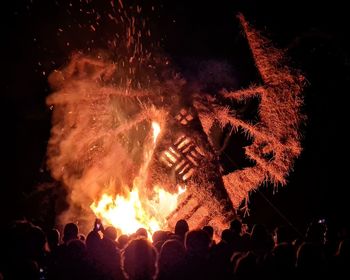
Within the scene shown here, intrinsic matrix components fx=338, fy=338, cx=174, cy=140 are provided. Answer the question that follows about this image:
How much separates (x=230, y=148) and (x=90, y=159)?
302cm

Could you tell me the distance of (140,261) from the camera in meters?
3.05

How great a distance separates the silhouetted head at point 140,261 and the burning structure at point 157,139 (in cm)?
253

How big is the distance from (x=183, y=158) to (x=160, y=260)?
9.01 ft

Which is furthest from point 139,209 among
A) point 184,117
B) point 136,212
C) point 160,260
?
point 160,260

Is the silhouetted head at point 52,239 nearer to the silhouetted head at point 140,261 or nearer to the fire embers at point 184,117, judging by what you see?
the silhouetted head at point 140,261

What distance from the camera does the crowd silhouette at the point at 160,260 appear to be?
309cm

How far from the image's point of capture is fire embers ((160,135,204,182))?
581 cm

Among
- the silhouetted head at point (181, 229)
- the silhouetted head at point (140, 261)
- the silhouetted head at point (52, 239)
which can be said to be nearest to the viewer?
the silhouetted head at point (140, 261)

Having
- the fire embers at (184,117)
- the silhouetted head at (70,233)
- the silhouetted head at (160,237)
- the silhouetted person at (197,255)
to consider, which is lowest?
the silhouetted person at (197,255)

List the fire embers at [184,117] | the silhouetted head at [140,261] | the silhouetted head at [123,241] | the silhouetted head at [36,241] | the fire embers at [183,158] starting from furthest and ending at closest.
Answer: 1. the fire embers at [184,117]
2. the fire embers at [183,158]
3. the silhouetted head at [123,241]
4. the silhouetted head at [36,241]
5. the silhouetted head at [140,261]

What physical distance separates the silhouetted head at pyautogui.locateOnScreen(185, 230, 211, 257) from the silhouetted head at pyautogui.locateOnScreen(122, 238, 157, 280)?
47 cm

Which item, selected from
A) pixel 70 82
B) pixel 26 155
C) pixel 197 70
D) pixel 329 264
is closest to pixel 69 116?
pixel 70 82

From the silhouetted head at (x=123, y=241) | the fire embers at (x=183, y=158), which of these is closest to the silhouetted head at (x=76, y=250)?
the silhouetted head at (x=123, y=241)

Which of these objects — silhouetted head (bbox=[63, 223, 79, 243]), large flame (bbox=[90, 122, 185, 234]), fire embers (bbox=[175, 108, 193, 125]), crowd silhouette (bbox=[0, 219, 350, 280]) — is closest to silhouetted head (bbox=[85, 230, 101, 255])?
crowd silhouette (bbox=[0, 219, 350, 280])
